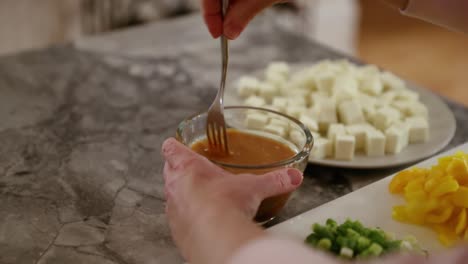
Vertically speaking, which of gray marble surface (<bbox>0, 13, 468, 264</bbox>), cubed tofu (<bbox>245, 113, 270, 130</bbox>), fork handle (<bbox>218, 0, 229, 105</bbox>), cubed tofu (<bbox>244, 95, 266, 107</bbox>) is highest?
fork handle (<bbox>218, 0, 229, 105</bbox>)

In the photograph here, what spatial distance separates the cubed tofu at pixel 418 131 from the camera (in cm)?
132

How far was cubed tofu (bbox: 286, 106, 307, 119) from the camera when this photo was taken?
137 cm

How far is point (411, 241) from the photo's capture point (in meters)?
0.97

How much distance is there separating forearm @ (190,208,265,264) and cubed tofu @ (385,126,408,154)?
0.53 m

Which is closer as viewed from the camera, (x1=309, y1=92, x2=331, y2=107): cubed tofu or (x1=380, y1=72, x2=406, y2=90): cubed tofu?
(x1=309, y1=92, x2=331, y2=107): cubed tofu

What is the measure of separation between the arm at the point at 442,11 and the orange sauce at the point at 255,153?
35cm

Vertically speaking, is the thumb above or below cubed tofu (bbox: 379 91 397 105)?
above

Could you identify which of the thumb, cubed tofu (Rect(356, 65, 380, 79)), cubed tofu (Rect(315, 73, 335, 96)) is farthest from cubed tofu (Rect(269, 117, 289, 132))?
cubed tofu (Rect(356, 65, 380, 79))

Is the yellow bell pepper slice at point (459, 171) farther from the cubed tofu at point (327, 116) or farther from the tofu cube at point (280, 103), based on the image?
the tofu cube at point (280, 103)

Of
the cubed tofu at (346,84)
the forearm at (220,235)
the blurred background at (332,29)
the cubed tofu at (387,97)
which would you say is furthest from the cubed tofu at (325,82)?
the blurred background at (332,29)

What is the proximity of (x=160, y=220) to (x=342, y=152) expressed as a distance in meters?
0.38

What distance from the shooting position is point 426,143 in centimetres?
132

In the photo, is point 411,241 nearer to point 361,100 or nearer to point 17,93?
point 361,100

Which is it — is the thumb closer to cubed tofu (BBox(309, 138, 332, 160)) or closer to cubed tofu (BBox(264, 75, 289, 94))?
cubed tofu (BBox(309, 138, 332, 160))
